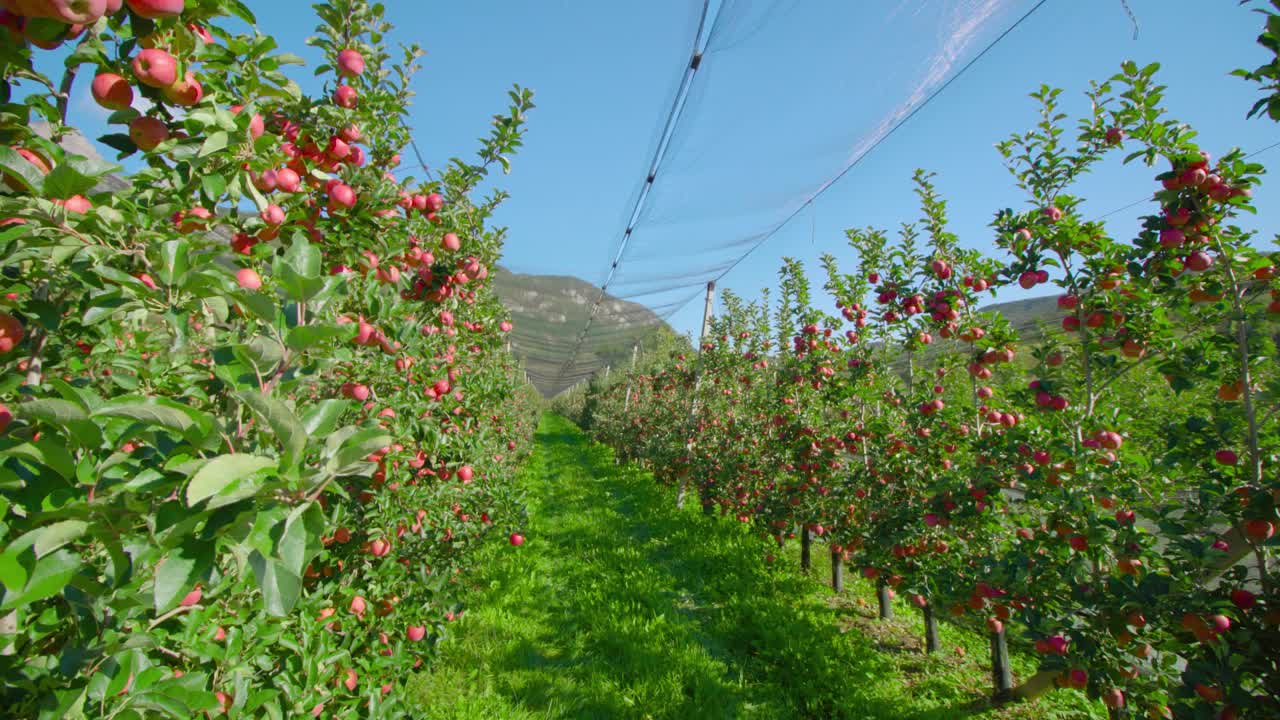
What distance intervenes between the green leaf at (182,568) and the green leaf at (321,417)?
19cm

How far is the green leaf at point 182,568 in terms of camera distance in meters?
0.57

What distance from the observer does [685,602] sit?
14.8 ft

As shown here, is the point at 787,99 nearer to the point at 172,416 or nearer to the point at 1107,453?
the point at 1107,453

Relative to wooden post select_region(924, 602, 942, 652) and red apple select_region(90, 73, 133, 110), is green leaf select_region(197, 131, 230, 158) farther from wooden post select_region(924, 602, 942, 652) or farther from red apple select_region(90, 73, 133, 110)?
wooden post select_region(924, 602, 942, 652)

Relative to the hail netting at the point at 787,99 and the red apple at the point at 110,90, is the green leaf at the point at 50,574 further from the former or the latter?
the hail netting at the point at 787,99

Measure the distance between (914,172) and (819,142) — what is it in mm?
1504

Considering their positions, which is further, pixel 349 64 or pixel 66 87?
pixel 349 64

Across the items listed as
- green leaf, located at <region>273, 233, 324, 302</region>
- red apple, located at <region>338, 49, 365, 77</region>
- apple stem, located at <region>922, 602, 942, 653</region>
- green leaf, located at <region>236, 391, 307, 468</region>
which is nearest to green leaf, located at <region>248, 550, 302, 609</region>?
green leaf, located at <region>236, 391, 307, 468</region>

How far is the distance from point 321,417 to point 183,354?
55cm

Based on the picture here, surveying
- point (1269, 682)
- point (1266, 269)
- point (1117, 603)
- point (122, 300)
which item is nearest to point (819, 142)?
point (1266, 269)

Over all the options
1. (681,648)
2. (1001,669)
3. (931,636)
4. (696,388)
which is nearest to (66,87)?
(681,648)

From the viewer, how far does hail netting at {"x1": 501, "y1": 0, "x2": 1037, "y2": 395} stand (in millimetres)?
3225

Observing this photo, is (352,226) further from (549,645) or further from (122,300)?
(549,645)

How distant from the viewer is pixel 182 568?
60 cm
